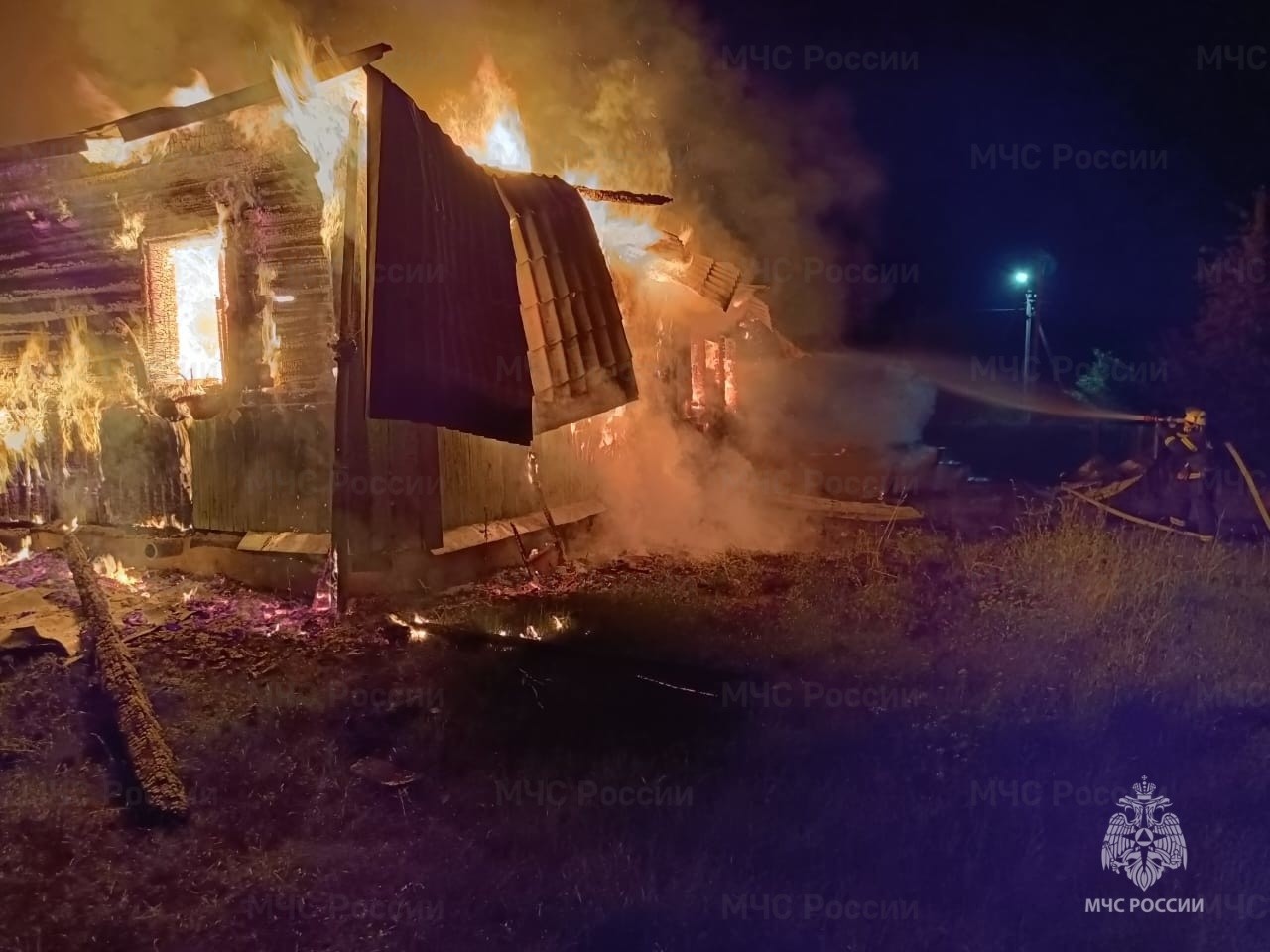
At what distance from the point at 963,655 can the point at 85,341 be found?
34.1 feet

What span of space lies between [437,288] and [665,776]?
404 centimetres

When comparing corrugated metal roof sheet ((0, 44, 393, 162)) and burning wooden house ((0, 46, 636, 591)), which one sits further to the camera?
→ corrugated metal roof sheet ((0, 44, 393, 162))

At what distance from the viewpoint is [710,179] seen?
52.7 feet

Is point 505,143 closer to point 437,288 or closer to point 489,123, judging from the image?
point 489,123

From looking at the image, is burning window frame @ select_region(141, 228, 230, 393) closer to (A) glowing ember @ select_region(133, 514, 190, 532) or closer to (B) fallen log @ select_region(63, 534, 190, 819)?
(A) glowing ember @ select_region(133, 514, 190, 532)

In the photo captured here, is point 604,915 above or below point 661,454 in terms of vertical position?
below

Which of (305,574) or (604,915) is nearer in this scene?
(604,915)

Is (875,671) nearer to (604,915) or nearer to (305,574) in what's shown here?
(604,915)

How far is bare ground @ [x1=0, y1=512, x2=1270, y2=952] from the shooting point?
11.2 feet

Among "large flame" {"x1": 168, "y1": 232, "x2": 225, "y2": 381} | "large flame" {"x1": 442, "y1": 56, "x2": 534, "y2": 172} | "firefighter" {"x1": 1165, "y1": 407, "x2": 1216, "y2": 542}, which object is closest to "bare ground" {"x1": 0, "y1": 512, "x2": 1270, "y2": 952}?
"large flame" {"x1": 168, "y1": 232, "x2": 225, "y2": 381}

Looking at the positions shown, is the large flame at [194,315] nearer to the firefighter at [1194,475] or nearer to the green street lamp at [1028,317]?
the firefighter at [1194,475]

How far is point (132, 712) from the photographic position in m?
5.12

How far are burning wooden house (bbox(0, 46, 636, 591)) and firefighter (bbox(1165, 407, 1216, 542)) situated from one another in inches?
301

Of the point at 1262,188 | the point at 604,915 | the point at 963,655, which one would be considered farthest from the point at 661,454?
the point at 1262,188
